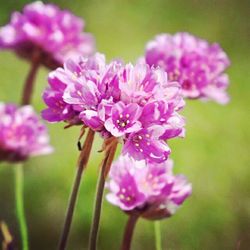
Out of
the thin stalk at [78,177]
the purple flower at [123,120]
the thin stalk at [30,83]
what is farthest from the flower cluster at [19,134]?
the purple flower at [123,120]

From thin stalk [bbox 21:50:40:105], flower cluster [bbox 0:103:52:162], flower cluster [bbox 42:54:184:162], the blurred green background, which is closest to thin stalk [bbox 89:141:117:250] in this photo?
flower cluster [bbox 42:54:184:162]

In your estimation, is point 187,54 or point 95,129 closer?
point 95,129

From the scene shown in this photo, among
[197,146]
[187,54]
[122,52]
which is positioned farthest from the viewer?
[122,52]

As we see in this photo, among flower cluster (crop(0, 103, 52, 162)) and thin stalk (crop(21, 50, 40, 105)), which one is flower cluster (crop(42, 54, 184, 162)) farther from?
thin stalk (crop(21, 50, 40, 105))

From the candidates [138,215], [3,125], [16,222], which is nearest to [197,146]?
[16,222]

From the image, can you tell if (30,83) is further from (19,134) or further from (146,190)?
(146,190)

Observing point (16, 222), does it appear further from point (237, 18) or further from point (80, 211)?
point (237, 18)
